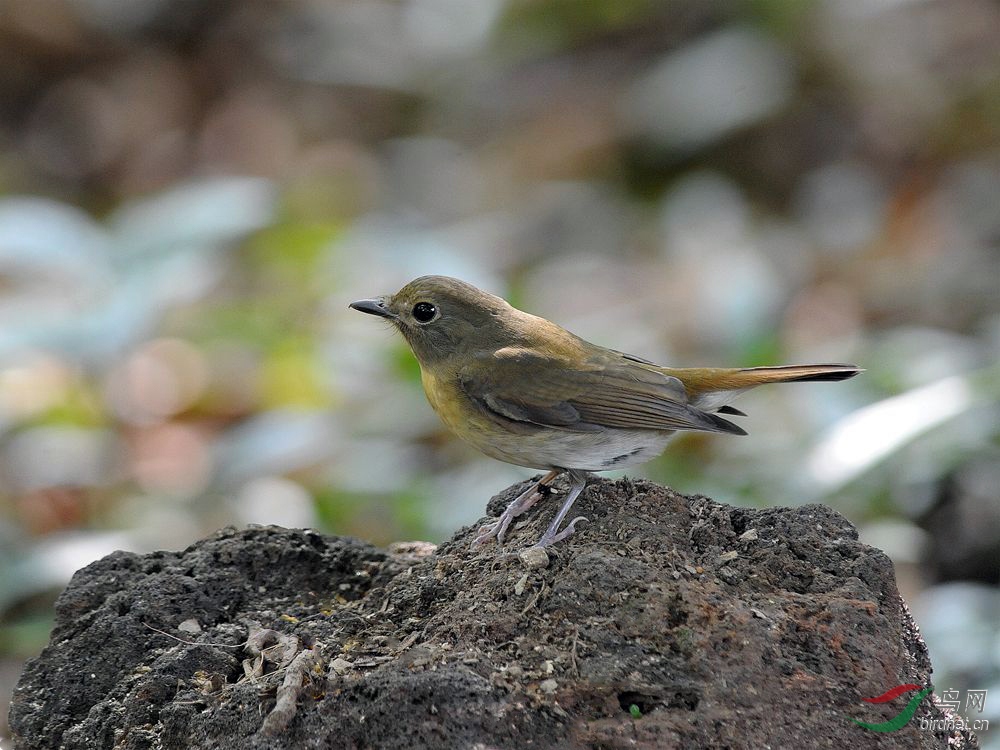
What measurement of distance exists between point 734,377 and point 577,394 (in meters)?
0.59

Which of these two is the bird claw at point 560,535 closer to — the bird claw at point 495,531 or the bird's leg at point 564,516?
the bird's leg at point 564,516

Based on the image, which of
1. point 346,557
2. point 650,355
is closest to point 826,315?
point 650,355

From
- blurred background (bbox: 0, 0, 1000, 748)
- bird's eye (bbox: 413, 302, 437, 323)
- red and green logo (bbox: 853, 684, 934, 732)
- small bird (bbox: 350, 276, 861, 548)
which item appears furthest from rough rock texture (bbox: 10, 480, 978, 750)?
blurred background (bbox: 0, 0, 1000, 748)

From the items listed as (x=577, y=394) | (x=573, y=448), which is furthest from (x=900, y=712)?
(x=577, y=394)

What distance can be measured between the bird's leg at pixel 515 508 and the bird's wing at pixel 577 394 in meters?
0.20

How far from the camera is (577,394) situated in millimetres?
4184

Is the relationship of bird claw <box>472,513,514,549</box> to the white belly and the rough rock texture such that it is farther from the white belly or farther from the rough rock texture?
the white belly

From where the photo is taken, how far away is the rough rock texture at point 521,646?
2764 mm

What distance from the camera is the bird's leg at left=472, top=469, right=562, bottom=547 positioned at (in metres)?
3.63

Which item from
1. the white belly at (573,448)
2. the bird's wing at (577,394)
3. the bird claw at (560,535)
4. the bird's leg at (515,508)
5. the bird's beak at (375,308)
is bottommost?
the bird claw at (560,535)

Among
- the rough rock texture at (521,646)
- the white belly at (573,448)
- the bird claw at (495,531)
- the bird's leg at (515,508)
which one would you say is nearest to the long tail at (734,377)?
the white belly at (573,448)

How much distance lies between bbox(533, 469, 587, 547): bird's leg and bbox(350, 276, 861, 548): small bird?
0.05 ft

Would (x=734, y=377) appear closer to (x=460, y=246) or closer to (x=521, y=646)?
(x=521, y=646)

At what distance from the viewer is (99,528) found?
6.69 metres
